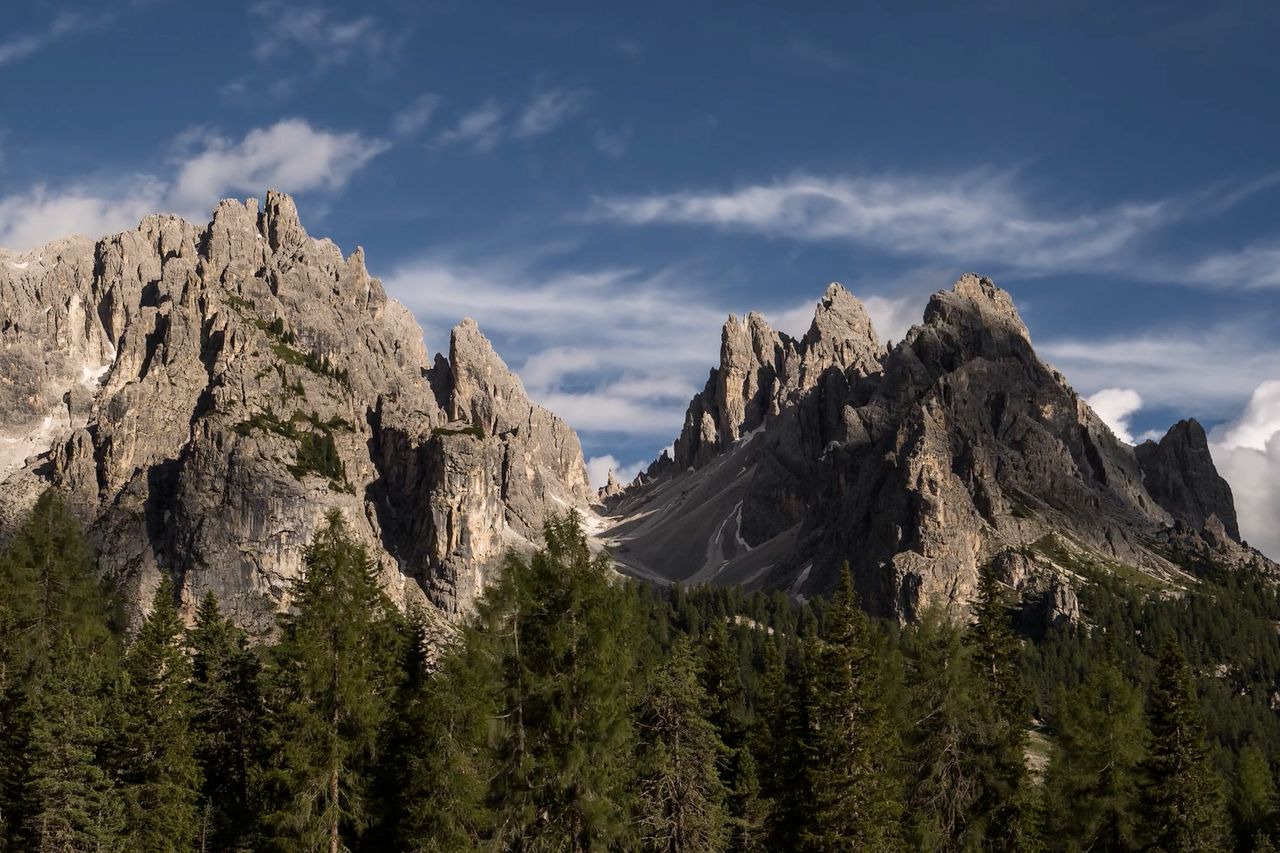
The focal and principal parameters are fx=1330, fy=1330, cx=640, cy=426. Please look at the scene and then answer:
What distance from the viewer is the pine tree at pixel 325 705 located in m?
45.5

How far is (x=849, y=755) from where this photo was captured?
182 feet

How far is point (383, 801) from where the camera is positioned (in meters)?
51.0

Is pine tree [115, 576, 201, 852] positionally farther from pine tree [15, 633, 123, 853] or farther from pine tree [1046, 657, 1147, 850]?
pine tree [1046, 657, 1147, 850]

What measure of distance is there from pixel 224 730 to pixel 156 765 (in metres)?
11.0

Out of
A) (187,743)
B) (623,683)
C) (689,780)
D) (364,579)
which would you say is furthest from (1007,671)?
(187,743)

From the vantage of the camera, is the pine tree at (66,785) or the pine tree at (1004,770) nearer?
the pine tree at (66,785)

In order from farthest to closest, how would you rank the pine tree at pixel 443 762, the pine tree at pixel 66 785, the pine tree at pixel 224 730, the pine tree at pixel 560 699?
the pine tree at pixel 224 730, the pine tree at pixel 66 785, the pine tree at pixel 443 762, the pine tree at pixel 560 699

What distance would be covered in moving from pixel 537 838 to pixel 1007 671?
29.5 meters

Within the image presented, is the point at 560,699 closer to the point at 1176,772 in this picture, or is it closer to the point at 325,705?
the point at 325,705

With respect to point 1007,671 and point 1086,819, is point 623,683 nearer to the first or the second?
point 1007,671

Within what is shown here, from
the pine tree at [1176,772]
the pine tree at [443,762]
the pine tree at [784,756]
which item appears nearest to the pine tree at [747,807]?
the pine tree at [784,756]

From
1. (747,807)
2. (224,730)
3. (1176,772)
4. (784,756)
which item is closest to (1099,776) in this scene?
(1176,772)

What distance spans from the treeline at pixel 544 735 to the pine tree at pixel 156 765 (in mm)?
137

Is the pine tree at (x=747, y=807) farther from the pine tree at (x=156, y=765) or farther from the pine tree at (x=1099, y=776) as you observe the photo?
the pine tree at (x=156, y=765)
